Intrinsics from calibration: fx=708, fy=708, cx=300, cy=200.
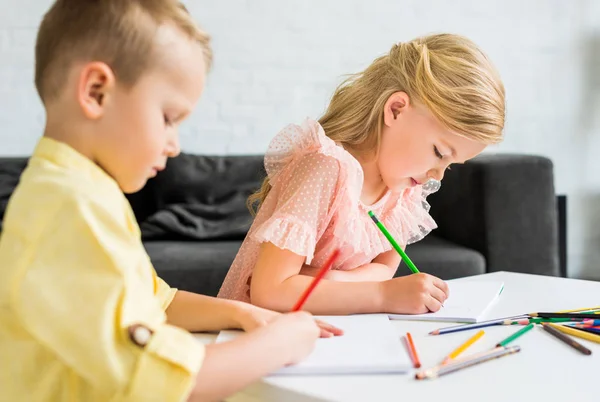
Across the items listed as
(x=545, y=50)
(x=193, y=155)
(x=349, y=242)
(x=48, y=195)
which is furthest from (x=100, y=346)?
(x=545, y=50)

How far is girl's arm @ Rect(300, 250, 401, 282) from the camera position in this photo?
3.65 feet

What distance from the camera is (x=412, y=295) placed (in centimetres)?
91

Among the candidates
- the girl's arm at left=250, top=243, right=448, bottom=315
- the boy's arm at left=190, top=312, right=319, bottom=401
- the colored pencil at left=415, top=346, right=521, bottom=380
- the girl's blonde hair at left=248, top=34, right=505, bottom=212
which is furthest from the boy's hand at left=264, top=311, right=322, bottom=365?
the girl's blonde hair at left=248, top=34, right=505, bottom=212

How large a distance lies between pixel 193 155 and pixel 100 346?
2.09 m

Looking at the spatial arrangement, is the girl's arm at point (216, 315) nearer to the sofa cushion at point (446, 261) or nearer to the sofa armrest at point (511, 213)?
the sofa cushion at point (446, 261)

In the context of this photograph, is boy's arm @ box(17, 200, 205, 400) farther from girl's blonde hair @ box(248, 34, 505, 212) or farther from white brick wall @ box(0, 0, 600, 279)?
white brick wall @ box(0, 0, 600, 279)

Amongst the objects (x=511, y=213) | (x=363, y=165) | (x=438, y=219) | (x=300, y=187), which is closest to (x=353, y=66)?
(x=438, y=219)

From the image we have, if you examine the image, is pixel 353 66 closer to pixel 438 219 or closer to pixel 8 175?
pixel 438 219

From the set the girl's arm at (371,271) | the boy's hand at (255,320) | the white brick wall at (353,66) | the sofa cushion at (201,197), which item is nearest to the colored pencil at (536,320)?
the boy's hand at (255,320)

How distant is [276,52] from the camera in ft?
9.18

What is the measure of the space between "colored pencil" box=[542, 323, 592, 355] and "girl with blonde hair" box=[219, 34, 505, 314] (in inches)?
6.1

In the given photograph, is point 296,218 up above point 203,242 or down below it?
above

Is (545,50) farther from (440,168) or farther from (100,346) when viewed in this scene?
(100,346)

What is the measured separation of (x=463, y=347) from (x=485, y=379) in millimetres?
93
